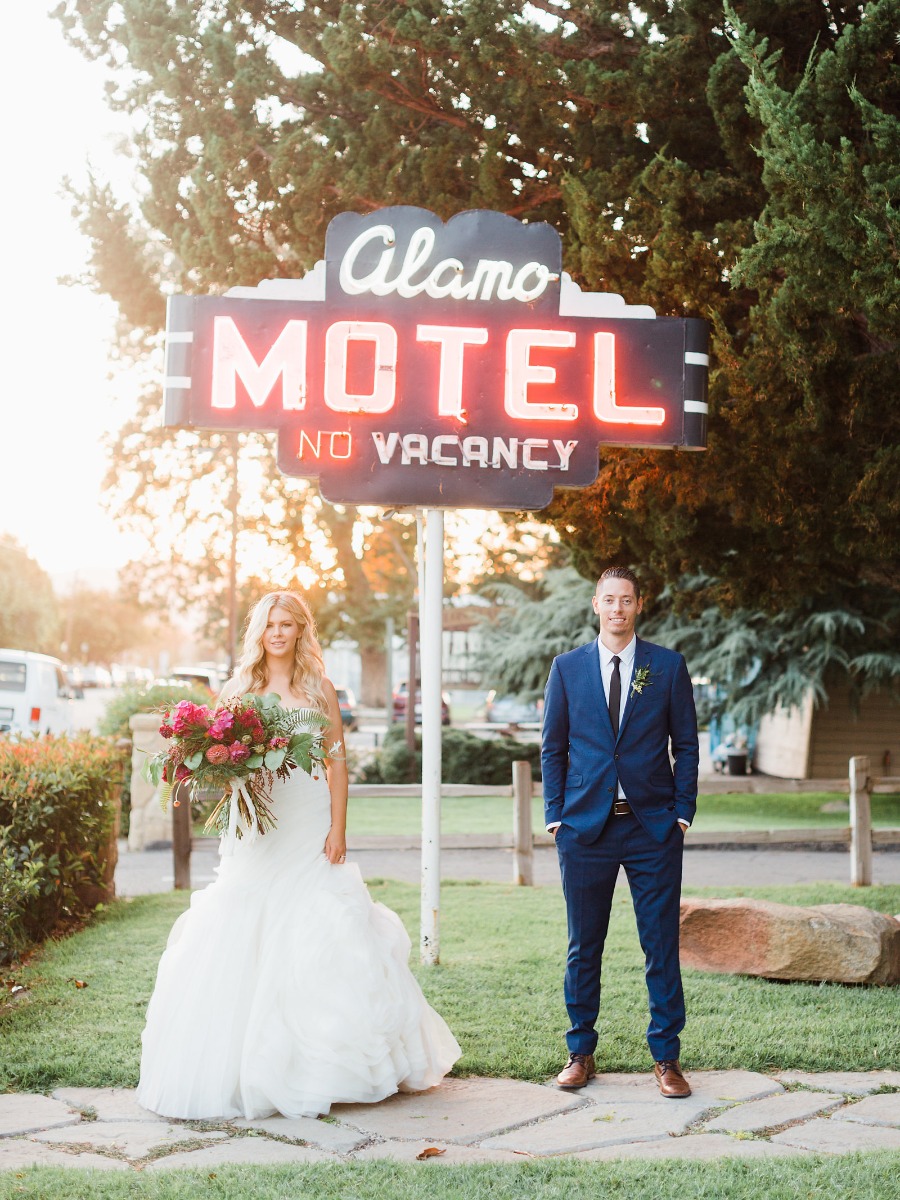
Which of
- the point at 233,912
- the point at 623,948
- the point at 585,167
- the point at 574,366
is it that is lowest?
the point at 623,948

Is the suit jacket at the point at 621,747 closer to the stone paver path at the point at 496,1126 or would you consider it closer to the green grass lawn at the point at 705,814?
the stone paver path at the point at 496,1126

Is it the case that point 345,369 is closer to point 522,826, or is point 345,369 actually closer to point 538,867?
point 522,826

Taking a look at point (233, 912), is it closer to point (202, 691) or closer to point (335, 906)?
point (335, 906)

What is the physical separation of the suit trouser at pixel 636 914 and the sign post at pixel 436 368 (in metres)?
2.05

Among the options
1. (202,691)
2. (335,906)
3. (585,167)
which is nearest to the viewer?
(335,906)

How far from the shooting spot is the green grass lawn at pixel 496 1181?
3.72 metres

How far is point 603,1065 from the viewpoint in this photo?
5.32 m

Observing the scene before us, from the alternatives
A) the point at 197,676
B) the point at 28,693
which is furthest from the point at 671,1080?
the point at 197,676

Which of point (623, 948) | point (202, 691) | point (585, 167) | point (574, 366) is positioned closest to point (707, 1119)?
point (623, 948)

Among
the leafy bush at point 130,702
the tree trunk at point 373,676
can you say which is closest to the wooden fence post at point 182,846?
the leafy bush at point 130,702

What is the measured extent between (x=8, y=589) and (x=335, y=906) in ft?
216

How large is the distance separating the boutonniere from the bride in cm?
127

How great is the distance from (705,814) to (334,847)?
14.0m

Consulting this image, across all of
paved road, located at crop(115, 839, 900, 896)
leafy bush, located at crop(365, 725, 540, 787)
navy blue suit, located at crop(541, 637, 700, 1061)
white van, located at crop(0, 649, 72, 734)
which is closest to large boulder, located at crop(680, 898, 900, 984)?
navy blue suit, located at crop(541, 637, 700, 1061)
